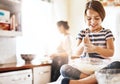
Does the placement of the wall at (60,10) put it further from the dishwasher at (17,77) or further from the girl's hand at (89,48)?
the girl's hand at (89,48)

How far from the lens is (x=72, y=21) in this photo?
10.3ft

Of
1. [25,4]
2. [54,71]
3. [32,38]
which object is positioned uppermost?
[25,4]

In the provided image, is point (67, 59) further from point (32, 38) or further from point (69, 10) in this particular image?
point (69, 10)

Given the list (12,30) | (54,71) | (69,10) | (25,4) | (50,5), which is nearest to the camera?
(12,30)

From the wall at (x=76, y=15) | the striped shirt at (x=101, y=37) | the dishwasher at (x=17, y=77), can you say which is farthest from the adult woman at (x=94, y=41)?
the wall at (x=76, y=15)

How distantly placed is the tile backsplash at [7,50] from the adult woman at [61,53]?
0.45 metres

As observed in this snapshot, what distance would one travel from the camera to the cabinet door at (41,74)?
2100 millimetres

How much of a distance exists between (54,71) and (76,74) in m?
0.69

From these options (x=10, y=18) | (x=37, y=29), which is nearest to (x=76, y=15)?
(x=37, y=29)

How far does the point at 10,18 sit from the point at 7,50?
1.22 feet

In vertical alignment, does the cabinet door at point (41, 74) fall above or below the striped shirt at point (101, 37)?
below

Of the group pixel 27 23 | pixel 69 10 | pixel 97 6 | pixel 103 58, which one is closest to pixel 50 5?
pixel 69 10

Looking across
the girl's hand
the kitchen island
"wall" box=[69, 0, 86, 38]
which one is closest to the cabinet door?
the kitchen island

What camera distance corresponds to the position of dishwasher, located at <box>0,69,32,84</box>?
5.60 feet
